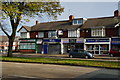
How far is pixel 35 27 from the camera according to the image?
157ft

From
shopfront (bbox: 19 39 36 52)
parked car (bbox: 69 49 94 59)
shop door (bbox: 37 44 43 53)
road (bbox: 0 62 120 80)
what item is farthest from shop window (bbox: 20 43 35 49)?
road (bbox: 0 62 120 80)

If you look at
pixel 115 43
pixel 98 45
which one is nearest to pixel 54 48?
pixel 98 45

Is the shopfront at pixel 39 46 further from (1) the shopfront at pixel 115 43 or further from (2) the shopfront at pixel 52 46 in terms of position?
(1) the shopfront at pixel 115 43

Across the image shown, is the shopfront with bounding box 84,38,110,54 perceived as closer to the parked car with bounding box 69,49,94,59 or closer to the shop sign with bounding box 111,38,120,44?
the shop sign with bounding box 111,38,120,44

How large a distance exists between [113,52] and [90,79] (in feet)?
77.3

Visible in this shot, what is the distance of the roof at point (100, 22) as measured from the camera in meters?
35.9

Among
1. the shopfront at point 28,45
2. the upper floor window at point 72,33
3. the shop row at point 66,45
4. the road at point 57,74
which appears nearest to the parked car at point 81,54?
the shop row at point 66,45

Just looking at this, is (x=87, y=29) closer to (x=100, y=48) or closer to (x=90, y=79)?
(x=100, y=48)

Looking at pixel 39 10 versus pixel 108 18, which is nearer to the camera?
pixel 39 10

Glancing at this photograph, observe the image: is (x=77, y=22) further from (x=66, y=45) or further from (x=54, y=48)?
(x=54, y=48)

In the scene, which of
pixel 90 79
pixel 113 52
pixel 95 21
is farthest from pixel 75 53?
pixel 90 79

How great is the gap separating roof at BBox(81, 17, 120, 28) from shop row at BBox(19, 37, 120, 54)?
3070mm

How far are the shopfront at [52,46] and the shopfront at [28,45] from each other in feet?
12.1

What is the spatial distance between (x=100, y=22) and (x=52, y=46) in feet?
42.5
